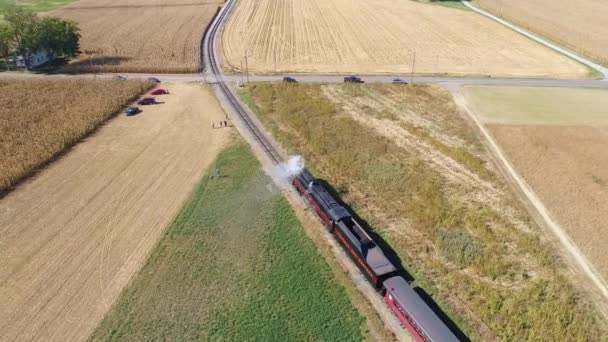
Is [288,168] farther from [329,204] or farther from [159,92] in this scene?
[159,92]

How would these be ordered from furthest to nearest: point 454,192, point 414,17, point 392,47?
point 414,17 < point 392,47 < point 454,192

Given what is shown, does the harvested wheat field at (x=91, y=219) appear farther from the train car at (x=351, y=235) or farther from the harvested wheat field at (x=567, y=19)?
the harvested wheat field at (x=567, y=19)

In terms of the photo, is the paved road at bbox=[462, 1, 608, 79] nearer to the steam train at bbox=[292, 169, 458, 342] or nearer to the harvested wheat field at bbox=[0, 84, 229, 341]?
the steam train at bbox=[292, 169, 458, 342]

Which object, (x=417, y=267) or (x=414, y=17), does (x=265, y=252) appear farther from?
(x=414, y=17)

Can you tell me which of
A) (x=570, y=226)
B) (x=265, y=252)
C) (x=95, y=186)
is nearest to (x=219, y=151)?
(x=95, y=186)

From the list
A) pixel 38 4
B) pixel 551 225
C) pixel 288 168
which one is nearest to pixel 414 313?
pixel 551 225

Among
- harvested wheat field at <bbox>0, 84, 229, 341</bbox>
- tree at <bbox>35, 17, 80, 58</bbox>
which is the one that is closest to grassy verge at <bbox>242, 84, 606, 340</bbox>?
harvested wheat field at <bbox>0, 84, 229, 341</bbox>
